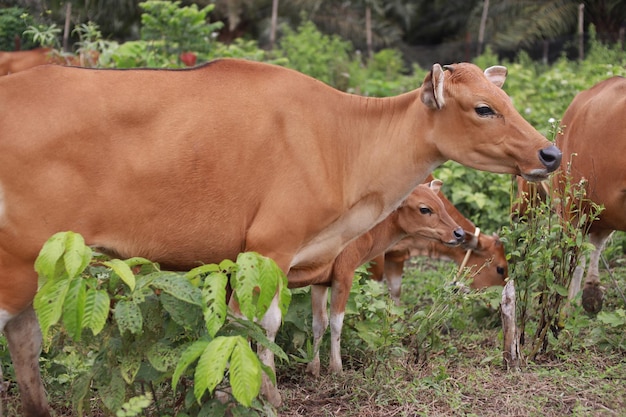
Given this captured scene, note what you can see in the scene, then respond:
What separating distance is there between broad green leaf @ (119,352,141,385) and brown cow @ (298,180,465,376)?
1.49 metres

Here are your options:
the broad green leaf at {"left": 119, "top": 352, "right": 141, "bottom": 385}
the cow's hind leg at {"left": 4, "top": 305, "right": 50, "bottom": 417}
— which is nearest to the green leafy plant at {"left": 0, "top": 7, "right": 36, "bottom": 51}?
the cow's hind leg at {"left": 4, "top": 305, "right": 50, "bottom": 417}

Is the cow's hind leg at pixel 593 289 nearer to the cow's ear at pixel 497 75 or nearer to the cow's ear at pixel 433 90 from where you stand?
the cow's ear at pixel 497 75

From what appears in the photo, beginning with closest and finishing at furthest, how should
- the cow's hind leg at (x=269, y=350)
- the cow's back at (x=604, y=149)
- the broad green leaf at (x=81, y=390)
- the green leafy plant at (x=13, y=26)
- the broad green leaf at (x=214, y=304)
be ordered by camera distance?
the broad green leaf at (x=214, y=304)
the broad green leaf at (x=81, y=390)
the cow's hind leg at (x=269, y=350)
the cow's back at (x=604, y=149)
the green leafy plant at (x=13, y=26)

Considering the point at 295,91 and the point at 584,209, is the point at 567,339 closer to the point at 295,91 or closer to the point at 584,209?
the point at 584,209

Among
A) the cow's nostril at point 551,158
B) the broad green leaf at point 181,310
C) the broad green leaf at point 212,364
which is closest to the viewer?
the broad green leaf at point 212,364

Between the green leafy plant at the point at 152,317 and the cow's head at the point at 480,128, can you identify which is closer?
the green leafy plant at the point at 152,317

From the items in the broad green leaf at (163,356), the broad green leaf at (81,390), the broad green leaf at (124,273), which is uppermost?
the broad green leaf at (124,273)

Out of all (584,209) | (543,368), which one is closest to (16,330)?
(543,368)

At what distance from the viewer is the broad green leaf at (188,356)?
404cm

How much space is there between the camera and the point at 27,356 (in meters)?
5.10

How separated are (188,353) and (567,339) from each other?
11.4 feet

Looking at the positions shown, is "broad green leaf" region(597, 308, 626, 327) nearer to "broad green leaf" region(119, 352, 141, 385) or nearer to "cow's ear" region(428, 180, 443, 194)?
"cow's ear" region(428, 180, 443, 194)

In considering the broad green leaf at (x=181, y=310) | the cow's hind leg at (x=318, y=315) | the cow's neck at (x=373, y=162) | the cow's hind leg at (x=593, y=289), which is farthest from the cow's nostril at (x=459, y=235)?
the broad green leaf at (x=181, y=310)

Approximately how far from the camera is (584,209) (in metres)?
6.73
